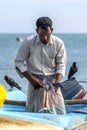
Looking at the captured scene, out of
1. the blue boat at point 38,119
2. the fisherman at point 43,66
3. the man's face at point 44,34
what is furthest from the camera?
the fisherman at point 43,66

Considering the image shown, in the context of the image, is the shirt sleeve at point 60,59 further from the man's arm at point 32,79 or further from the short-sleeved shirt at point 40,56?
the man's arm at point 32,79

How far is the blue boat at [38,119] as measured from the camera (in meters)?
6.02

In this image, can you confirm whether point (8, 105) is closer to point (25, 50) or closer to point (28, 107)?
point (28, 107)

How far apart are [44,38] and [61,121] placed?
3.14ft

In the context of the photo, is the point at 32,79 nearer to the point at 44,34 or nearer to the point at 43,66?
the point at 43,66

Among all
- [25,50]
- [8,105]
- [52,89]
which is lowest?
[8,105]

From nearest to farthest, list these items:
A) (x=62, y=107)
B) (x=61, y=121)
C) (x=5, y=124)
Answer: (x=5, y=124)
(x=61, y=121)
(x=62, y=107)

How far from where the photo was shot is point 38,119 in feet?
20.6

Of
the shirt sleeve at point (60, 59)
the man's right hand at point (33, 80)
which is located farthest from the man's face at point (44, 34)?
the man's right hand at point (33, 80)

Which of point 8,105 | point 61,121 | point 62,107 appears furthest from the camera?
point 8,105

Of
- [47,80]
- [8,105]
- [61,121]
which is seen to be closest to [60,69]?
[47,80]

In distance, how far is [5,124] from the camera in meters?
5.98

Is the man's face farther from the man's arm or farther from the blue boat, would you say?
the blue boat

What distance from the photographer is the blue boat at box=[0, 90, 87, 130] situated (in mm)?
6016
